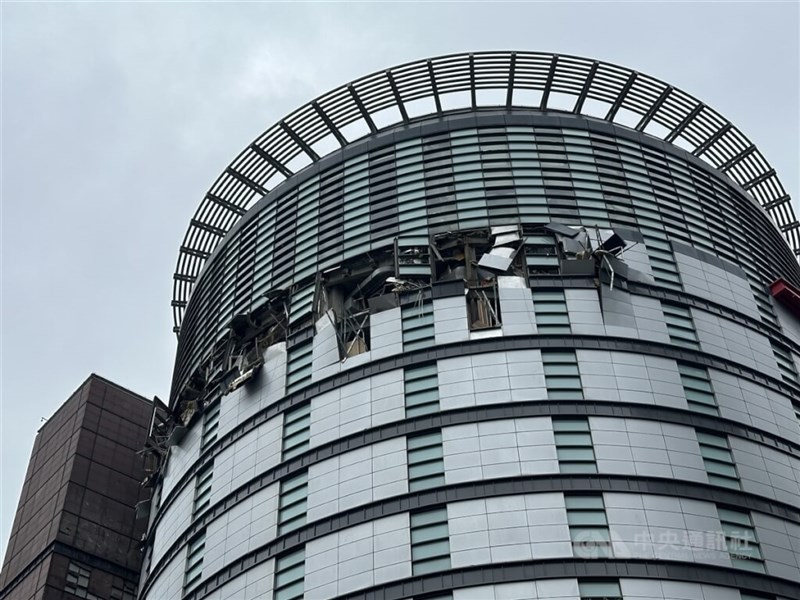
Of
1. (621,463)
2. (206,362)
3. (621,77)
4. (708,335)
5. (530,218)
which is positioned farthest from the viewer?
(621,77)

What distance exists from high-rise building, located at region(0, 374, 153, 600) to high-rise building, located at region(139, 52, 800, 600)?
13.1 feet

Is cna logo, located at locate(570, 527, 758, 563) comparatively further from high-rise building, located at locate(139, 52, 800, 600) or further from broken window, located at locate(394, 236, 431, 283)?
broken window, located at locate(394, 236, 431, 283)

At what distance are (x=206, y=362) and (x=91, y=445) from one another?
10.6m

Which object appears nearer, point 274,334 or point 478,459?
point 478,459

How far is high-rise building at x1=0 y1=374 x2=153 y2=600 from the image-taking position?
61.2 m

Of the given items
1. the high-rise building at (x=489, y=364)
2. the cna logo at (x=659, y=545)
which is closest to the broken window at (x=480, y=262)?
the high-rise building at (x=489, y=364)

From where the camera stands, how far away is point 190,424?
5922cm

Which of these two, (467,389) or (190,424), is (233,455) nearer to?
(190,424)

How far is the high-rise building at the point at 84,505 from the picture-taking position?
61219 millimetres

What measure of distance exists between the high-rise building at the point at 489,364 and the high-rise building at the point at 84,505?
13.1 ft

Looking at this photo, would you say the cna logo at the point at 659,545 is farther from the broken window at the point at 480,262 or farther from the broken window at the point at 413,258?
the broken window at the point at 413,258

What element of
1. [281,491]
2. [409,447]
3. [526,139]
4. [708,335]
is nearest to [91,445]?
[281,491]

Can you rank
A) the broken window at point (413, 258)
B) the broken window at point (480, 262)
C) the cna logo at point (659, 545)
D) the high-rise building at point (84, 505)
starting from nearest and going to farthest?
the cna logo at point (659, 545), the broken window at point (480, 262), the broken window at point (413, 258), the high-rise building at point (84, 505)

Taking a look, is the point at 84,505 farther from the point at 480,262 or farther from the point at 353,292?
the point at 480,262
